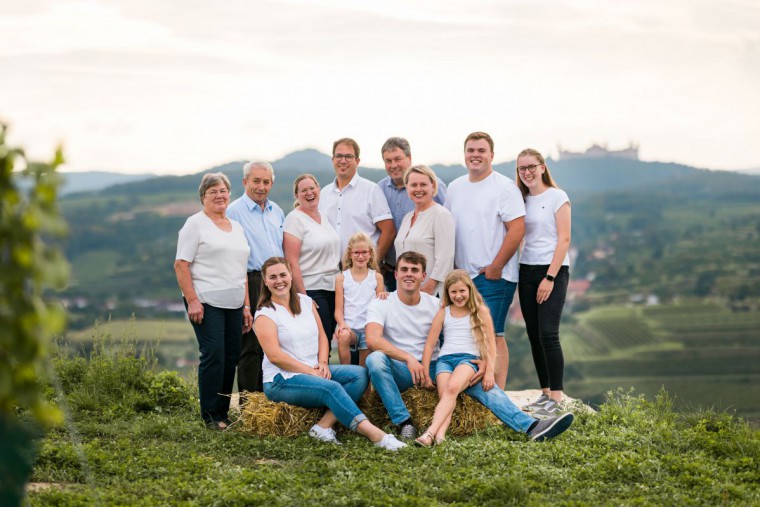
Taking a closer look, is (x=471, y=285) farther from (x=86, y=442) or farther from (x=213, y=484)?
(x=86, y=442)

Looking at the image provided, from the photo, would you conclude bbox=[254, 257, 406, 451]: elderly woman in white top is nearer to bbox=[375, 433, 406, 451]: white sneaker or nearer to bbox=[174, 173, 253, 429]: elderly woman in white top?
bbox=[375, 433, 406, 451]: white sneaker

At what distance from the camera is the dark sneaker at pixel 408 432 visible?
21.5 ft

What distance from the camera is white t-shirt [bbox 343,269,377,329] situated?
7121 mm

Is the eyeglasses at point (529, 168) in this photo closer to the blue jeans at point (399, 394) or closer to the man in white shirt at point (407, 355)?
the man in white shirt at point (407, 355)

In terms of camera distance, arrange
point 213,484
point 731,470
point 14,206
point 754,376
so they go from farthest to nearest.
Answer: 1. point 754,376
2. point 731,470
3. point 213,484
4. point 14,206

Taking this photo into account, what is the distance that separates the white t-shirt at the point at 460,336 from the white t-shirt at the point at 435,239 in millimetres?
400

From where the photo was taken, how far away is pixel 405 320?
691 centimetres

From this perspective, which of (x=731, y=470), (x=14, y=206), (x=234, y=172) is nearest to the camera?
(x=14, y=206)

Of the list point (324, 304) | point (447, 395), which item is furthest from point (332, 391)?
point (324, 304)

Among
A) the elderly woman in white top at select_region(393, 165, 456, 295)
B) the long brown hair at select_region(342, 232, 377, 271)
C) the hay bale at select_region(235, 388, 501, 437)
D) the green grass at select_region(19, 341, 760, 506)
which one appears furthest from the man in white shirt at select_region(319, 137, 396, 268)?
the green grass at select_region(19, 341, 760, 506)

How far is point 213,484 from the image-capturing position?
5.33m

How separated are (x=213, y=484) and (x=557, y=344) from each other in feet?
10.8

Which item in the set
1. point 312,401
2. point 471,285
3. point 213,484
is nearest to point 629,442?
point 471,285

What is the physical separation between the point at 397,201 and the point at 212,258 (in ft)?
5.88
